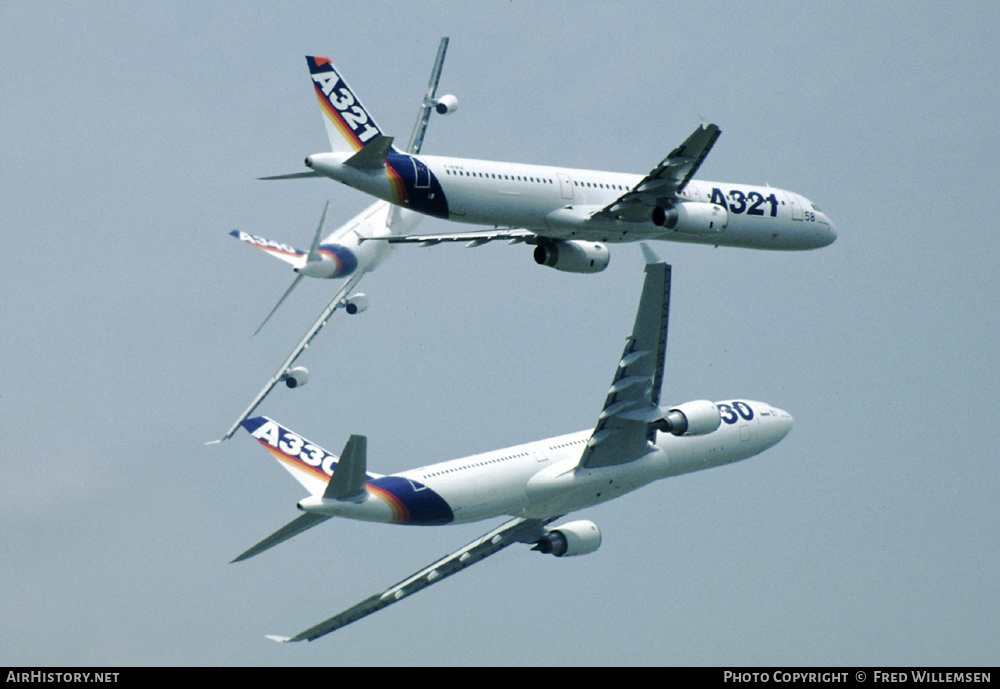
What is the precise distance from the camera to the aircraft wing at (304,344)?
93562mm

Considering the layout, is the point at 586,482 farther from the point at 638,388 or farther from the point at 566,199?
the point at 566,199

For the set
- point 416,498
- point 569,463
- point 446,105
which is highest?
point 446,105

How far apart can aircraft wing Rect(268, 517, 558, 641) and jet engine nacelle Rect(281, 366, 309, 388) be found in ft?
77.1

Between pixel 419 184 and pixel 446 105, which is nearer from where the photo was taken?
pixel 419 184

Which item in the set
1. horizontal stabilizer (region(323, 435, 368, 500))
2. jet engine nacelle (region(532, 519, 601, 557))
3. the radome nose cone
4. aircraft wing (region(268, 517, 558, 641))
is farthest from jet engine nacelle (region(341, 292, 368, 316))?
horizontal stabilizer (region(323, 435, 368, 500))

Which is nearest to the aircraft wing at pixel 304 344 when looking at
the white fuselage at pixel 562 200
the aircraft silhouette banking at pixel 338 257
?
the aircraft silhouette banking at pixel 338 257

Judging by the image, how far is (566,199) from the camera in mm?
56469

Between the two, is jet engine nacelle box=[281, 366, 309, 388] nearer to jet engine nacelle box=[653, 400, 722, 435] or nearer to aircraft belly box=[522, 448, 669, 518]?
aircraft belly box=[522, 448, 669, 518]

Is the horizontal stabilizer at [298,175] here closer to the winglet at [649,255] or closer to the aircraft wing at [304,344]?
the winglet at [649,255]

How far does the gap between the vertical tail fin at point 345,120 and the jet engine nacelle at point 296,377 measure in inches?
1327

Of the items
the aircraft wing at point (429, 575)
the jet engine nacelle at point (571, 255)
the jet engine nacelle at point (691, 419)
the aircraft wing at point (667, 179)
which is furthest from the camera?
the aircraft wing at point (429, 575)

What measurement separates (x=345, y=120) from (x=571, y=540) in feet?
74.3

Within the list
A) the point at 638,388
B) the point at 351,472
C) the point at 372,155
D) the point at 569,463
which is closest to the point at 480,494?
the point at 569,463
